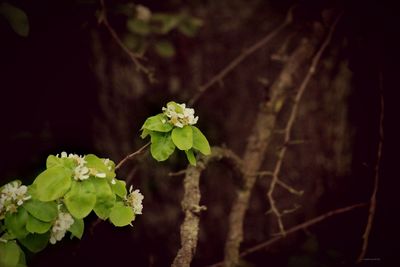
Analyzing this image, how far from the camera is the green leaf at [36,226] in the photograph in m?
1.07

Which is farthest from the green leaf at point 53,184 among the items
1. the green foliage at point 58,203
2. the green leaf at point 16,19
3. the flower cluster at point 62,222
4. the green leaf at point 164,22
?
the green leaf at point 164,22

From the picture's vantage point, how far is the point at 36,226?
107 centimetres

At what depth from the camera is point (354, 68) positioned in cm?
170

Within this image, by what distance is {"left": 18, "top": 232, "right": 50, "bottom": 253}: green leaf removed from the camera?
113 cm

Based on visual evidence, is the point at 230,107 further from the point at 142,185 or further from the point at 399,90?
the point at 399,90

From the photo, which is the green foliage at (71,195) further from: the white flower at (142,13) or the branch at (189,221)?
the white flower at (142,13)

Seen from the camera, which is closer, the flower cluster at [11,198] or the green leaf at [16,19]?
the flower cluster at [11,198]

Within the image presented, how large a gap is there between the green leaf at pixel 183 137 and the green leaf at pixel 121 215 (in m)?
0.20

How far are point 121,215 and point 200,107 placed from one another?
1.70 metres

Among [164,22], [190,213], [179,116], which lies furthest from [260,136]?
[164,22]

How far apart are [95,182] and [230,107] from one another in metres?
1.84

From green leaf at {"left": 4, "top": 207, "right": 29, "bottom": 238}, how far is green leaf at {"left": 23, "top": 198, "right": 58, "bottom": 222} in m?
0.02

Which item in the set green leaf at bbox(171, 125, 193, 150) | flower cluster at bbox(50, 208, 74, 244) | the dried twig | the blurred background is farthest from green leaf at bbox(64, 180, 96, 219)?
the dried twig

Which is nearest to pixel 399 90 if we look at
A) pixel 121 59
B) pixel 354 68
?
pixel 354 68
